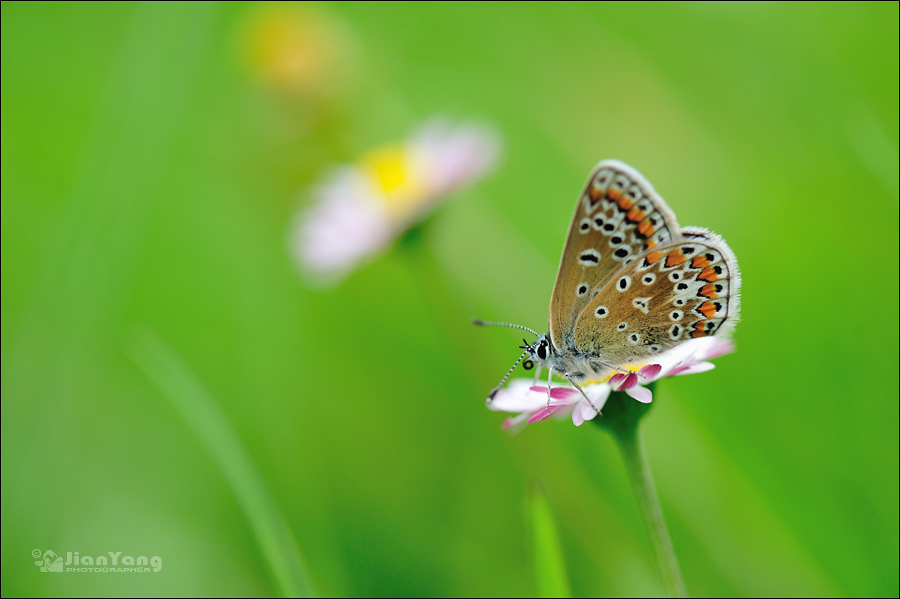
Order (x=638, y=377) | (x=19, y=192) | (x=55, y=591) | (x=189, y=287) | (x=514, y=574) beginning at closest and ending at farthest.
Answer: (x=638, y=377), (x=55, y=591), (x=514, y=574), (x=189, y=287), (x=19, y=192)

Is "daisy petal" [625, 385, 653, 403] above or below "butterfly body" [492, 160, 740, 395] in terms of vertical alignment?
below

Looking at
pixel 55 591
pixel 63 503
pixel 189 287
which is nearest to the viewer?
pixel 55 591

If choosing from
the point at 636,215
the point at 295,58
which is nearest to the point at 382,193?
the point at 295,58

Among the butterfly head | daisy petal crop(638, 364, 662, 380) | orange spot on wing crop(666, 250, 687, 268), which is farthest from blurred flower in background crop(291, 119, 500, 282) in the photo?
daisy petal crop(638, 364, 662, 380)

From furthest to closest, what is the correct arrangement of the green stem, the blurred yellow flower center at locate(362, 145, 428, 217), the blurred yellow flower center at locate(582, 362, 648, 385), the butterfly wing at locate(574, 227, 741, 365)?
the blurred yellow flower center at locate(362, 145, 428, 217) → the blurred yellow flower center at locate(582, 362, 648, 385) → the butterfly wing at locate(574, 227, 741, 365) → the green stem

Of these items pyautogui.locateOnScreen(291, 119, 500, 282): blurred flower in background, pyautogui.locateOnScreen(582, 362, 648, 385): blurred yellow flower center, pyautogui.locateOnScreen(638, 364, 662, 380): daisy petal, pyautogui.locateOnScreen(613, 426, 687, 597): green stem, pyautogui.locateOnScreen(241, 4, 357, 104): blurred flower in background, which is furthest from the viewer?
pyautogui.locateOnScreen(241, 4, 357, 104): blurred flower in background

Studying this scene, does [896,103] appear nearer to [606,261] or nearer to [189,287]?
[606,261]

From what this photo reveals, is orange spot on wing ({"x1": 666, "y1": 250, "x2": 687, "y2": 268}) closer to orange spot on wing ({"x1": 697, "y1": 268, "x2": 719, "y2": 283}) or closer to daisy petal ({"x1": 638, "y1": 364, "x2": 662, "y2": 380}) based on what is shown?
orange spot on wing ({"x1": 697, "y1": 268, "x2": 719, "y2": 283})

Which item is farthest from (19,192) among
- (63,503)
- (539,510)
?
(539,510)
